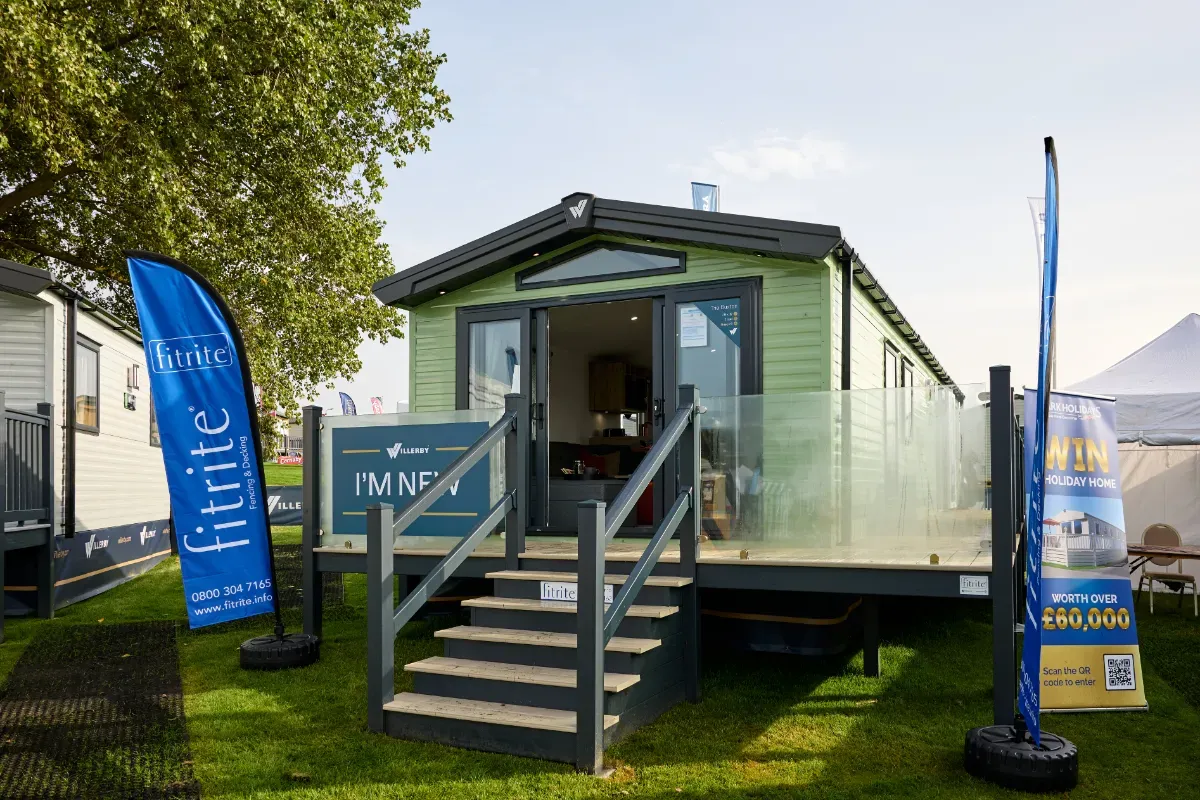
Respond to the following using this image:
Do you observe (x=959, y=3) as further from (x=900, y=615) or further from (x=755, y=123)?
(x=900, y=615)

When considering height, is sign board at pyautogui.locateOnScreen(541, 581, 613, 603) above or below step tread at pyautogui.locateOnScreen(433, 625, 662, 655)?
above

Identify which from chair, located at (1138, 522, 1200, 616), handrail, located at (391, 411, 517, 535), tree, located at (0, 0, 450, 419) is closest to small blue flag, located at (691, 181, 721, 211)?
handrail, located at (391, 411, 517, 535)

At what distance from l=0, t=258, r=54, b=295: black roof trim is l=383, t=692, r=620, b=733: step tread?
628cm

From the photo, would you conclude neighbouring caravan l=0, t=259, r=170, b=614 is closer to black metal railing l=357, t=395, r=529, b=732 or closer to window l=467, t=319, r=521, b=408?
window l=467, t=319, r=521, b=408

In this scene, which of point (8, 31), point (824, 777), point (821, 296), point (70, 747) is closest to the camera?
point (824, 777)

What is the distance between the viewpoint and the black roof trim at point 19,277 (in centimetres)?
847

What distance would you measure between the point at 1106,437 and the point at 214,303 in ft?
18.0

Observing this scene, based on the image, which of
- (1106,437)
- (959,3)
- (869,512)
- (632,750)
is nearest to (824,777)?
(632,750)

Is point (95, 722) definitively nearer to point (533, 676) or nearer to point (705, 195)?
point (533, 676)

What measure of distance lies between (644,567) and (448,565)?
1124 mm

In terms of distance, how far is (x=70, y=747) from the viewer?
177 inches

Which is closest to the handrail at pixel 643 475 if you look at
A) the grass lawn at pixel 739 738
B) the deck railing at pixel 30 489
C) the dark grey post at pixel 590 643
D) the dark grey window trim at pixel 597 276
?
the dark grey post at pixel 590 643

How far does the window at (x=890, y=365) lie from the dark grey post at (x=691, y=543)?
13.1ft

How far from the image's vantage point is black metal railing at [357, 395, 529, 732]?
14.9ft
